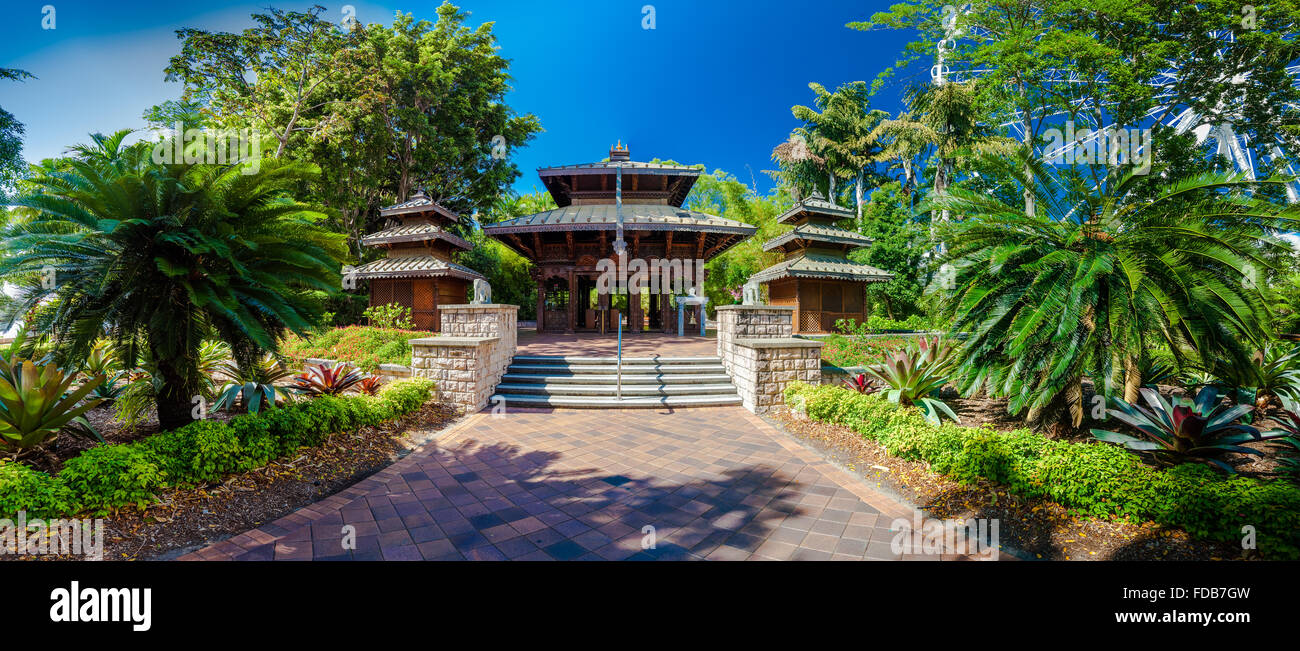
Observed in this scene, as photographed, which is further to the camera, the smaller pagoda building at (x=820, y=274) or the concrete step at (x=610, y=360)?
the smaller pagoda building at (x=820, y=274)

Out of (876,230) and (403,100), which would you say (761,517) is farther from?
(403,100)

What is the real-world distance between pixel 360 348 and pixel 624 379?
255 inches

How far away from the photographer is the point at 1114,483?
3.36 metres

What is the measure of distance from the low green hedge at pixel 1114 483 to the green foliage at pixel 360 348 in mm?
9050

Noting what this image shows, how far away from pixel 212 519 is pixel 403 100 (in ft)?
65.9

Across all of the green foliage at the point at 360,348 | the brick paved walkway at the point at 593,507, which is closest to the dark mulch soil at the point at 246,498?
the brick paved walkway at the point at 593,507

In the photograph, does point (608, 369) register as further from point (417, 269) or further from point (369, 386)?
point (417, 269)

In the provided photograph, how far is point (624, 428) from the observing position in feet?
20.3

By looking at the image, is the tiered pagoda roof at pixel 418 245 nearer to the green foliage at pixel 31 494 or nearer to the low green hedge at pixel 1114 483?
the green foliage at pixel 31 494

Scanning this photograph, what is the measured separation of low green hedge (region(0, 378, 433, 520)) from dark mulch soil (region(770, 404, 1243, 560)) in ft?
21.0

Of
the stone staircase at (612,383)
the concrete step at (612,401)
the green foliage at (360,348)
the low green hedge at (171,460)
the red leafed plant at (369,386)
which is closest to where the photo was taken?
the low green hedge at (171,460)

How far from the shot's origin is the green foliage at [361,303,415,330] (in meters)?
12.6

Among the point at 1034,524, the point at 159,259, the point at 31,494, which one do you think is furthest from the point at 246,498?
the point at 1034,524

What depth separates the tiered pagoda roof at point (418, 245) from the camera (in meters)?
13.5
